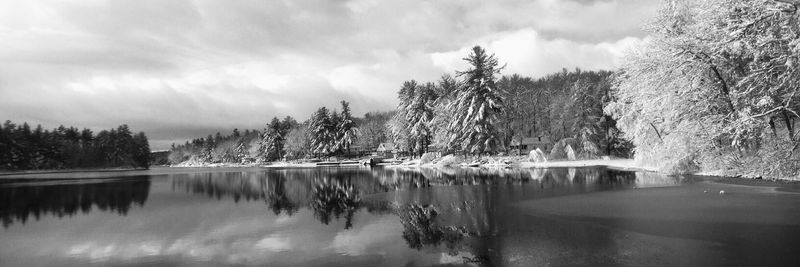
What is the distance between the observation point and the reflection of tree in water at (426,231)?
10394 mm

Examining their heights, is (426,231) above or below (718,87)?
below

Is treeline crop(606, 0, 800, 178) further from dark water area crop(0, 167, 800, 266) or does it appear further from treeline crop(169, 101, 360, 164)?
treeline crop(169, 101, 360, 164)

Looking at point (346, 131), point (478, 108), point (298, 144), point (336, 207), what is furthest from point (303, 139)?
point (336, 207)

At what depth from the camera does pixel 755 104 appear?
20141mm

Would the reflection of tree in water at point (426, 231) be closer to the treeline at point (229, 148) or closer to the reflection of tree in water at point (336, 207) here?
the reflection of tree in water at point (336, 207)

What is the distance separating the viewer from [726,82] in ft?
75.5

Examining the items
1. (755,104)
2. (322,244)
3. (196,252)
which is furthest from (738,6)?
(196,252)

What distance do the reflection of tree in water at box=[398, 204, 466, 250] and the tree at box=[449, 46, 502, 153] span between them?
38.3 metres

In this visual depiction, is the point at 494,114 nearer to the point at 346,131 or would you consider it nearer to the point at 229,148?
the point at 346,131

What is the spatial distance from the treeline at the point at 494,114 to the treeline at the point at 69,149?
2989 inches

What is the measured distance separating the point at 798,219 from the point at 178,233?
56.3ft

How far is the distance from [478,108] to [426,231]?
43.2 metres

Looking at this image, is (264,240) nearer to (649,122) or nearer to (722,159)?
(722,159)

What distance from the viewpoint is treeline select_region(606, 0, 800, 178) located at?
17.3m
